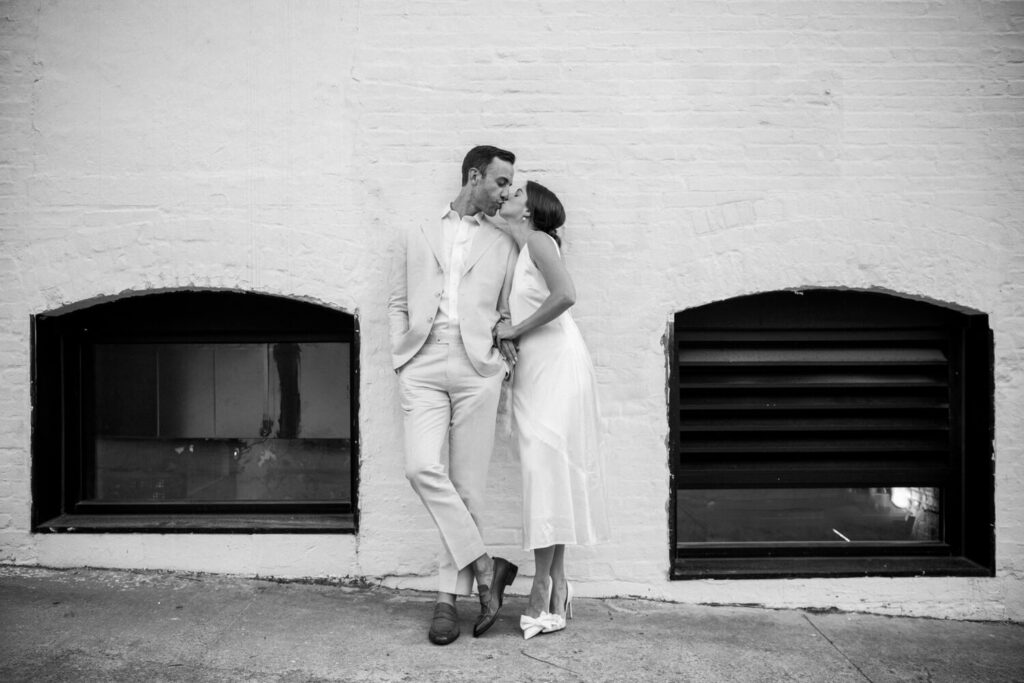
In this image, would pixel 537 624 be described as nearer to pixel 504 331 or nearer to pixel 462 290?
pixel 504 331

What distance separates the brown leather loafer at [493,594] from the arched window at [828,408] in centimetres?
107

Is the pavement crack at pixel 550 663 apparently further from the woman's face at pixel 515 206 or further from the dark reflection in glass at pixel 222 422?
the woman's face at pixel 515 206

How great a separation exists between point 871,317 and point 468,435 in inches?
92.0

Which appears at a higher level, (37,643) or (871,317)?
(871,317)

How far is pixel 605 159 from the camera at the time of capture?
3879mm

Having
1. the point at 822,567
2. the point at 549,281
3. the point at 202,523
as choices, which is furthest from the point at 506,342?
the point at 822,567

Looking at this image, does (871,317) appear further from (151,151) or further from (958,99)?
(151,151)

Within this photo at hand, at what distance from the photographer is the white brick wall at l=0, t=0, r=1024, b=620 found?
12.7 feet

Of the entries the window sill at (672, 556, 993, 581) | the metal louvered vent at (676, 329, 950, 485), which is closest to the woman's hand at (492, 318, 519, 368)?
the metal louvered vent at (676, 329, 950, 485)

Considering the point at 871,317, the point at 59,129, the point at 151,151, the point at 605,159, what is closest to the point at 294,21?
the point at 151,151

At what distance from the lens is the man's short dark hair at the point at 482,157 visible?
3.54m

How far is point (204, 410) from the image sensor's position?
4215 millimetres

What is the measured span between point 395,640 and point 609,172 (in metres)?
2.49

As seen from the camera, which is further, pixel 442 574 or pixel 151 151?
pixel 151 151
